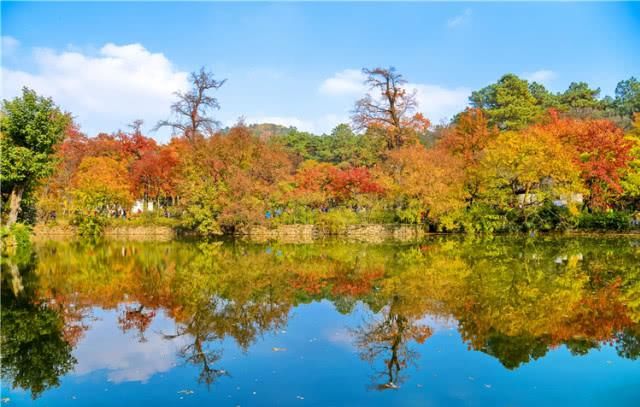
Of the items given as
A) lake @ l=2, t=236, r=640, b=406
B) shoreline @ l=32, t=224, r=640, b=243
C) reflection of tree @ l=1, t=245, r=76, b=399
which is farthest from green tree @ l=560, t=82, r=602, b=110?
reflection of tree @ l=1, t=245, r=76, b=399

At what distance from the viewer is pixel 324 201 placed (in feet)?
96.5

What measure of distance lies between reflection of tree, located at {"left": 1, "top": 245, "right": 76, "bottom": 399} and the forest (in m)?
13.6

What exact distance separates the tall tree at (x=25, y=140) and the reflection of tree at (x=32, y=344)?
11.8 meters

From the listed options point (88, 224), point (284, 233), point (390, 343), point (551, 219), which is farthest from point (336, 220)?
point (390, 343)

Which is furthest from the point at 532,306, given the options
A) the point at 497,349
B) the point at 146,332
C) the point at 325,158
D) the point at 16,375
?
the point at 325,158

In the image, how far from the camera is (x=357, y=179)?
29.2 meters

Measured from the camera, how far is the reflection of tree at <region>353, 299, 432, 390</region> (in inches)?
242

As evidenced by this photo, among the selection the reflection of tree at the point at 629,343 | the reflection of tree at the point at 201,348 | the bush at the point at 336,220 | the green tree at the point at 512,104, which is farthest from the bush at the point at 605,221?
the reflection of tree at the point at 201,348

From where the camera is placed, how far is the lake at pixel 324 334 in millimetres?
5676

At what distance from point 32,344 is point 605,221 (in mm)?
27206

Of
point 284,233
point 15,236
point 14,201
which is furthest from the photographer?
point 284,233

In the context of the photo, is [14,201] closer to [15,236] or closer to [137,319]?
[15,236]

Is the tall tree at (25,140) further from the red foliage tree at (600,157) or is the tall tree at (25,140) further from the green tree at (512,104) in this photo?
the green tree at (512,104)

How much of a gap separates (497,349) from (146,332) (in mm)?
5507
